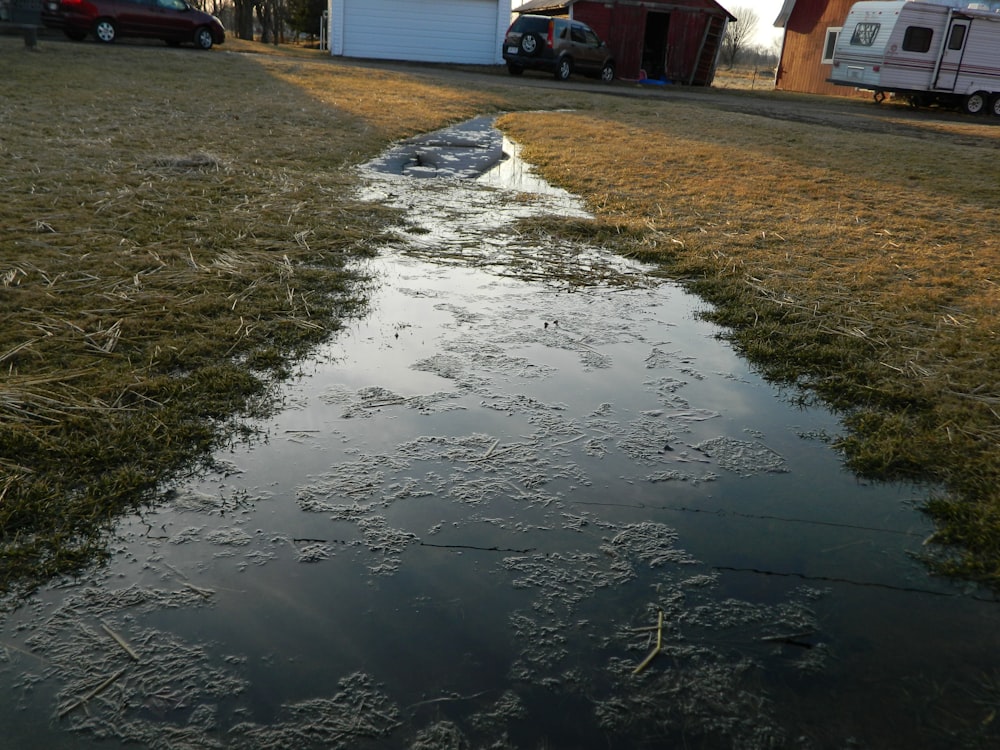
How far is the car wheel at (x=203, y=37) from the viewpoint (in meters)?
21.4

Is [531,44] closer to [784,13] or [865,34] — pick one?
[865,34]

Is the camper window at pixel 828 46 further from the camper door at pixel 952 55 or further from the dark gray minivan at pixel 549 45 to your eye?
the dark gray minivan at pixel 549 45

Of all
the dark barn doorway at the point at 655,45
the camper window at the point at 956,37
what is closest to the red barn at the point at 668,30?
the dark barn doorway at the point at 655,45

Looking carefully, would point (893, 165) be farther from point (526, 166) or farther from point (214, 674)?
point (214, 674)

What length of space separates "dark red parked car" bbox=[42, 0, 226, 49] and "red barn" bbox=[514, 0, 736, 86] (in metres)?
12.2

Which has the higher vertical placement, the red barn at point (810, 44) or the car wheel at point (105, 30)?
the red barn at point (810, 44)

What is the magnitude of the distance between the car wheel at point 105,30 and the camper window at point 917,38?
20.2m

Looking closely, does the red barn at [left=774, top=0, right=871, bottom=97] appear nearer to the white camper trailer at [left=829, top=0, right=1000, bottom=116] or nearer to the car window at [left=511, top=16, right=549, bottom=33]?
the white camper trailer at [left=829, top=0, right=1000, bottom=116]

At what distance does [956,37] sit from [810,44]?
8.40 meters

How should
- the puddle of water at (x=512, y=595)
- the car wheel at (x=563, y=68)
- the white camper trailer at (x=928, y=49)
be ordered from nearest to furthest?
1. the puddle of water at (x=512, y=595)
2. the white camper trailer at (x=928, y=49)
3. the car wheel at (x=563, y=68)

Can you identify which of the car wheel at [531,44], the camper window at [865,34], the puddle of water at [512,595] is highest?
the camper window at [865,34]

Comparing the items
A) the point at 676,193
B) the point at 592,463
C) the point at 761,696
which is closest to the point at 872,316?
the point at 592,463

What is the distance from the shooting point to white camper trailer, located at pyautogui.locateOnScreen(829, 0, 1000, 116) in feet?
65.9

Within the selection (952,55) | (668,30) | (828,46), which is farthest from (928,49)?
(668,30)
